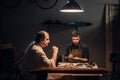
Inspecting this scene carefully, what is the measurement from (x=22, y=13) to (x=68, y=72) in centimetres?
456

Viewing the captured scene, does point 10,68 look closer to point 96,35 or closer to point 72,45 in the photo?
point 72,45

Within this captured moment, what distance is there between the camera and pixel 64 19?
8.44m

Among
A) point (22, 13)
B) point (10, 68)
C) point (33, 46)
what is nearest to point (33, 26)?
point (22, 13)

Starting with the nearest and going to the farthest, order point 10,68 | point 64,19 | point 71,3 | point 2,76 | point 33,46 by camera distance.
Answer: point 33,46 → point 71,3 → point 2,76 → point 10,68 → point 64,19

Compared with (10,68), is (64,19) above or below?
above

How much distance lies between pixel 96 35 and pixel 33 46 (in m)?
4.11

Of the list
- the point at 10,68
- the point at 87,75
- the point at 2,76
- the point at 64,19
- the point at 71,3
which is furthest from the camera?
the point at 64,19

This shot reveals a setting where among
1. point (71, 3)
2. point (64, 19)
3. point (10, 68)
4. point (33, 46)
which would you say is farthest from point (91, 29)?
point (33, 46)

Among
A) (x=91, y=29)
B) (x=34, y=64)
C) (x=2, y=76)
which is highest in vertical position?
(x=91, y=29)

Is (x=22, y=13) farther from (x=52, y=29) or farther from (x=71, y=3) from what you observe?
(x=71, y=3)

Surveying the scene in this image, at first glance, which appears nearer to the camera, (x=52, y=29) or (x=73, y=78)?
(x=73, y=78)

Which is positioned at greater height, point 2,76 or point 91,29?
point 91,29

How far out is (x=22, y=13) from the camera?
8.52m

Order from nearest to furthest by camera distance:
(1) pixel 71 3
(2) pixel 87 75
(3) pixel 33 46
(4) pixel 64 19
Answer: (2) pixel 87 75 < (3) pixel 33 46 < (1) pixel 71 3 < (4) pixel 64 19
